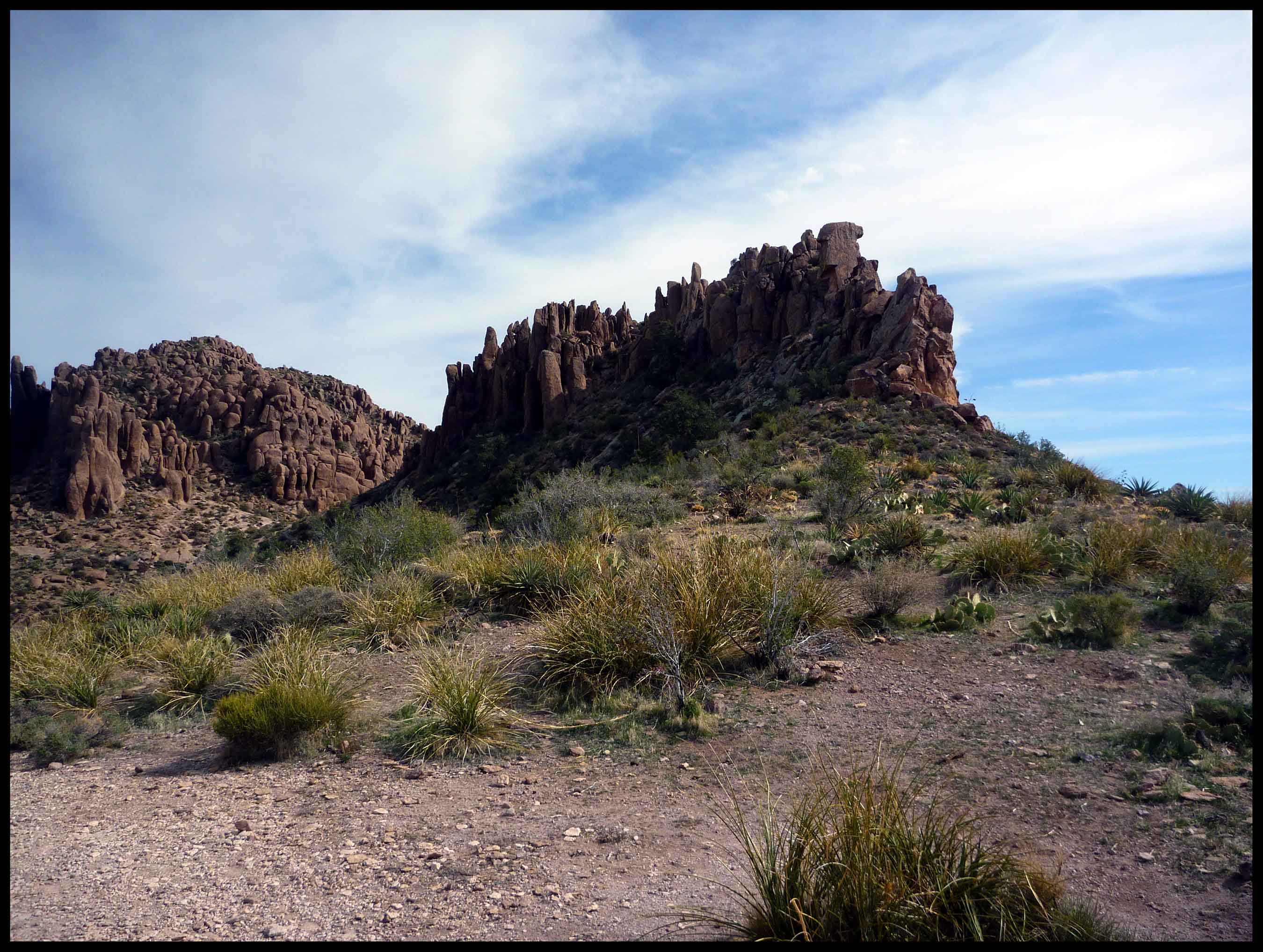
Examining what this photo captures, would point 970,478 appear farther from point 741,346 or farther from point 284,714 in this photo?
point 741,346

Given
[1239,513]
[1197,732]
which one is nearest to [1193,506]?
[1239,513]

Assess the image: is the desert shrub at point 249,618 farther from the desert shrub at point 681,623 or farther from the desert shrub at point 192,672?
the desert shrub at point 681,623

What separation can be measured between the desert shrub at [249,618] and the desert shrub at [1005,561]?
398 inches

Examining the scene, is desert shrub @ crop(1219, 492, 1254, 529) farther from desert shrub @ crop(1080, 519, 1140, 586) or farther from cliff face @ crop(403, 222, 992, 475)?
cliff face @ crop(403, 222, 992, 475)

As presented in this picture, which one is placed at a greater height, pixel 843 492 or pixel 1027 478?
pixel 1027 478

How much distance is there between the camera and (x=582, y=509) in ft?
49.2

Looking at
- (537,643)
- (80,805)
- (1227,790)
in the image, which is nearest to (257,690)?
(80,805)

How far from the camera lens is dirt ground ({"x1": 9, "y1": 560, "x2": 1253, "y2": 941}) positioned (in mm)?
3803

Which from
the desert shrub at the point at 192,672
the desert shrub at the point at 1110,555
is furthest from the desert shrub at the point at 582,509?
the desert shrub at the point at 1110,555

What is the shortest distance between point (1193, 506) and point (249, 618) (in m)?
17.7

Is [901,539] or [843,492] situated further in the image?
[843,492]

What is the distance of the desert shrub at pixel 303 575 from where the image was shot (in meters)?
13.0

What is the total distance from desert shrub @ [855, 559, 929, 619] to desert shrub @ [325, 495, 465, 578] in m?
8.24

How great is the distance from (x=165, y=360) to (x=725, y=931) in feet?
389
